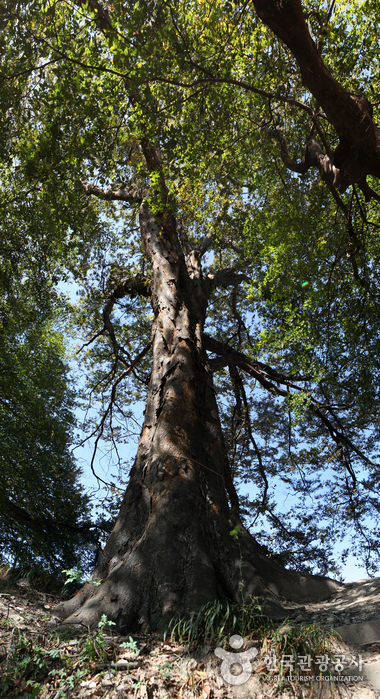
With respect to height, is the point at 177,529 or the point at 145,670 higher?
the point at 177,529

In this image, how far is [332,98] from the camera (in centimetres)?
377

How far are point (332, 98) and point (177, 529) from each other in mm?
4204

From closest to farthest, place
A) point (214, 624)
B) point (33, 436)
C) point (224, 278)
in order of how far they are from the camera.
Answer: point (214, 624) → point (224, 278) → point (33, 436)

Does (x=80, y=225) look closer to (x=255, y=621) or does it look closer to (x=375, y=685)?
(x=255, y=621)

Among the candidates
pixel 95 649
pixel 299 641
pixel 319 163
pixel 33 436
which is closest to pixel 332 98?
pixel 319 163

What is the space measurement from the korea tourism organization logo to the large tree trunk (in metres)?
0.74

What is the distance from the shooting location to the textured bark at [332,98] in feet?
11.5

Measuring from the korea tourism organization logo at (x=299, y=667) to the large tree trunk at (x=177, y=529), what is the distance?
737 millimetres

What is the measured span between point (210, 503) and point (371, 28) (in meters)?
6.82

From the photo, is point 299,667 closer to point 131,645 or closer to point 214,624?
point 214,624

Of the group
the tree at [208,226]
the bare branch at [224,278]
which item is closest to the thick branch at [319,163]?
the tree at [208,226]

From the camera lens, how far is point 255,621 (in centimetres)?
291

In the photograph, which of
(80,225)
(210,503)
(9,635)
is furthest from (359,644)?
(80,225)

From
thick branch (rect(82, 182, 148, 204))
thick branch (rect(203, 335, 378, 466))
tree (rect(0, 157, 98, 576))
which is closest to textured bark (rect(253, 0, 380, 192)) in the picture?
thick branch (rect(203, 335, 378, 466))
